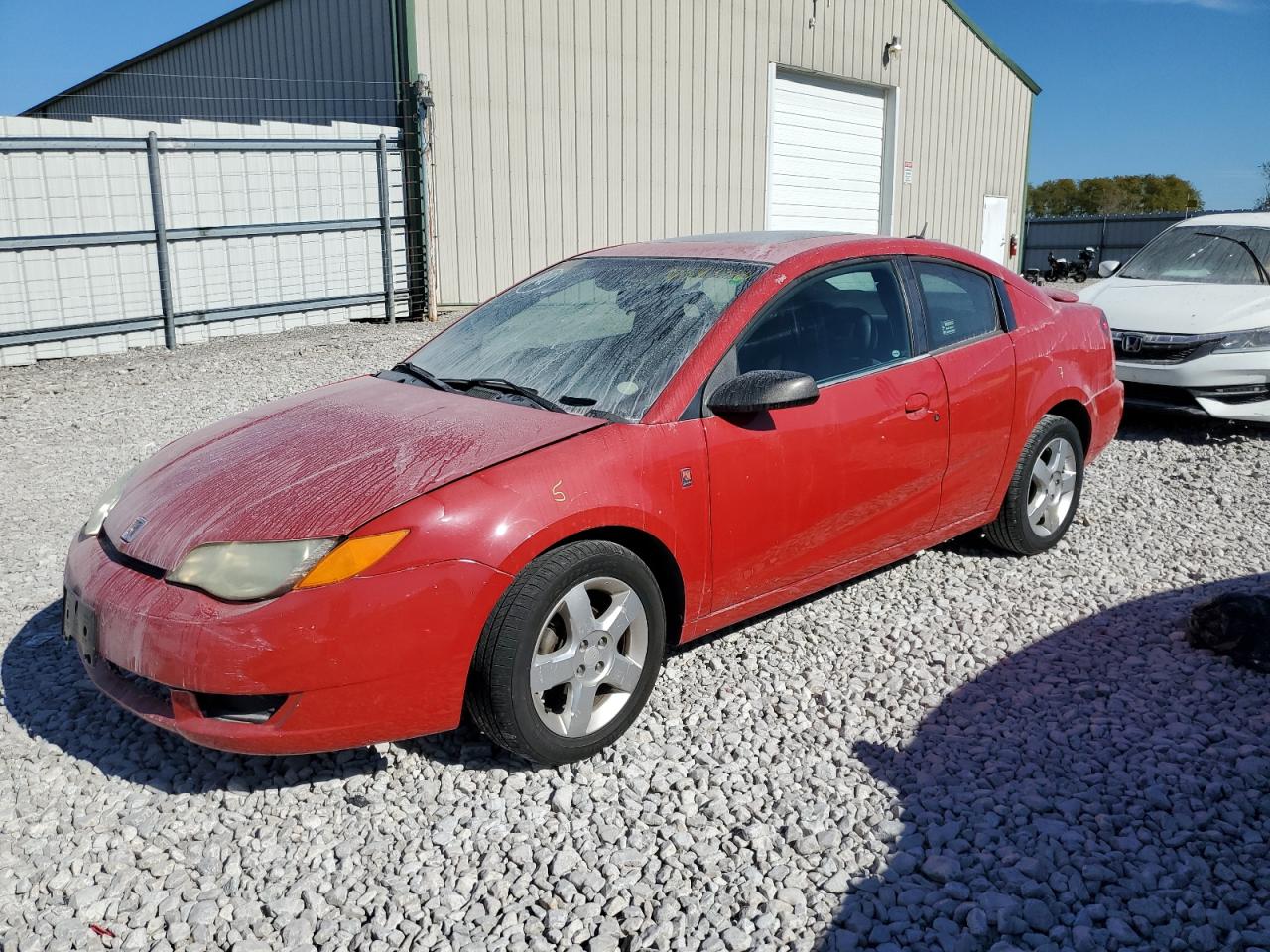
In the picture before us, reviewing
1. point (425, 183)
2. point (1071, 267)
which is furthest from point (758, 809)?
point (1071, 267)

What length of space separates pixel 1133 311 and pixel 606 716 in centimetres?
615

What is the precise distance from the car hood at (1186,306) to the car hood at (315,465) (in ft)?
18.8

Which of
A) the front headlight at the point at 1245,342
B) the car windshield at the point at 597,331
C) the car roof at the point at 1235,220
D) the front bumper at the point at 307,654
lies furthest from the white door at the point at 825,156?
the front bumper at the point at 307,654

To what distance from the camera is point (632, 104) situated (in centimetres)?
1423

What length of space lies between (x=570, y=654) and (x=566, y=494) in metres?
0.48

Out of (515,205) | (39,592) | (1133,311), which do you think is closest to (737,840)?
(39,592)

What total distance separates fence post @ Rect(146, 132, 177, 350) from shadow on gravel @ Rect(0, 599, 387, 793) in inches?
301

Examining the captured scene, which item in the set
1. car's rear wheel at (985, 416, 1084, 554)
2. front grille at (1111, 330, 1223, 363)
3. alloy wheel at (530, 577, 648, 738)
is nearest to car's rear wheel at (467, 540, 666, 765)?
alloy wheel at (530, 577, 648, 738)

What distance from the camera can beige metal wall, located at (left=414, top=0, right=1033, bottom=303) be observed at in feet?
41.1

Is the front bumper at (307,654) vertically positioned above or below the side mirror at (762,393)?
below

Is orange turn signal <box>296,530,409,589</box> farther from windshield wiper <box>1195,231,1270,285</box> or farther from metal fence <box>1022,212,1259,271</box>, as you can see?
metal fence <box>1022,212,1259,271</box>

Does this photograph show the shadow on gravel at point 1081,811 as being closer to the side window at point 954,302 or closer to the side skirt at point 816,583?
the side skirt at point 816,583

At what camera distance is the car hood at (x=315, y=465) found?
9.55ft

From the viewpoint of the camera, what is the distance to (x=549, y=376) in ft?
12.0
